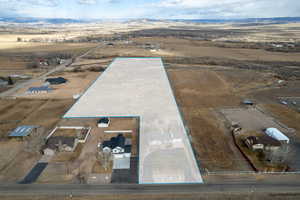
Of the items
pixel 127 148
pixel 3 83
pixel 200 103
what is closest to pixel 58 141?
pixel 127 148

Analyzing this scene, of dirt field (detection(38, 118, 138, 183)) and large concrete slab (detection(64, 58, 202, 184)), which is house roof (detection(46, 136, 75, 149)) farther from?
large concrete slab (detection(64, 58, 202, 184))

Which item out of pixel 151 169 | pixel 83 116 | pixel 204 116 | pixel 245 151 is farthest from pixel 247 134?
pixel 83 116

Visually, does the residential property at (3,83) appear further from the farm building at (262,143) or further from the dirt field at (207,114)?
the farm building at (262,143)

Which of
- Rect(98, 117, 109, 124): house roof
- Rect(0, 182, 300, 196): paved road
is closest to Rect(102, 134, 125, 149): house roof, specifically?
Rect(98, 117, 109, 124): house roof

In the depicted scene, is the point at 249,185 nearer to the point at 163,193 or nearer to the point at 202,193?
the point at 202,193

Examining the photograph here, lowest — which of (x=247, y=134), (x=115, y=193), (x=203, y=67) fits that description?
(x=115, y=193)

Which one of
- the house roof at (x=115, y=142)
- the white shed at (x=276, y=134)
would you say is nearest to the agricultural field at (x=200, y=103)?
the white shed at (x=276, y=134)
